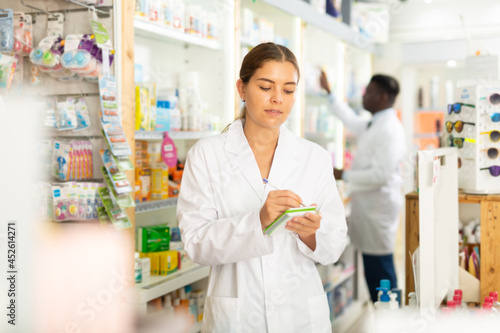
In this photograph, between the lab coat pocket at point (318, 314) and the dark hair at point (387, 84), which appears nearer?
the lab coat pocket at point (318, 314)

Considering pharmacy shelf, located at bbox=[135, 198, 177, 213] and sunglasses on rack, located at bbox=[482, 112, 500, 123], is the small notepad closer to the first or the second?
pharmacy shelf, located at bbox=[135, 198, 177, 213]

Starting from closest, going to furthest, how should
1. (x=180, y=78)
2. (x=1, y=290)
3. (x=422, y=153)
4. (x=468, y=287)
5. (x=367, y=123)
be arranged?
(x=1, y=290), (x=422, y=153), (x=468, y=287), (x=180, y=78), (x=367, y=123)

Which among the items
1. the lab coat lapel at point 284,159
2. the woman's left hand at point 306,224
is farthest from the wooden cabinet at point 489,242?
the woman's left hand at point 306,224

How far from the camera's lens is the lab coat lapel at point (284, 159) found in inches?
77.4

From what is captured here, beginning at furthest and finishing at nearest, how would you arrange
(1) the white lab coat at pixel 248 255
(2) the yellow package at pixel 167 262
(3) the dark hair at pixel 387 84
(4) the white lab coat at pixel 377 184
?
(3) the dark hair at pixel 387 84
(4) the white lab coat at pixel 377 184
(2) the yellow package at pixel 167 262
(1) the white lab coat at pixel 248 255

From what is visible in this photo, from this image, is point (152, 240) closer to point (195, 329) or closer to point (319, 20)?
point (195, 329)

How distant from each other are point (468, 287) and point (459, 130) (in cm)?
76

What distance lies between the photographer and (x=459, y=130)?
2.68 m

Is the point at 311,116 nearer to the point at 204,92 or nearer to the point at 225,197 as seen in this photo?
the point at 204,92

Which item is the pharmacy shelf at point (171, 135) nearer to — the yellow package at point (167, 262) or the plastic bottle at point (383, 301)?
the yellow package at point (167, 262)

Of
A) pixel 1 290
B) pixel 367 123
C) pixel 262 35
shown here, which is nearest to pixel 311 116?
pixel 367 123

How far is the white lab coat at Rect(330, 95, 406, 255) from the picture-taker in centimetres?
433

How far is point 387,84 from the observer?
4.52m

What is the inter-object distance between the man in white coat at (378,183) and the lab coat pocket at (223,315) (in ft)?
8.78
